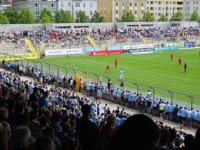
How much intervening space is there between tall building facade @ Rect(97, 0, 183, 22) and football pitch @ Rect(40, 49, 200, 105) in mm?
71735

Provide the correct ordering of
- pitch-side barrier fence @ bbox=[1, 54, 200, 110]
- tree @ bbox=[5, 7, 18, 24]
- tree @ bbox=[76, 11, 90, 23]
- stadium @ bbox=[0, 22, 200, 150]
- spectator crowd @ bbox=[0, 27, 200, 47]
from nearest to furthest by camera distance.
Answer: stadium @ bbox=[0, 22, 200, 150] → pitch-side barrier fence @ bbox=[1, 54, 200, 110] → spectator crowd @ bbox=[0, 27, 200, 47] → tree @ bbox=[5, 7, 18, 24] → tree @ bbox=[76, 11, 90, 23]

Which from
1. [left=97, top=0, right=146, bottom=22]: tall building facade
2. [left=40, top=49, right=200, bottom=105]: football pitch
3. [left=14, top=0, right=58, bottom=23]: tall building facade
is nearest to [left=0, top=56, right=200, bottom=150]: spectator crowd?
[left=40, top=49, right=200, bottom=105]: football pitch

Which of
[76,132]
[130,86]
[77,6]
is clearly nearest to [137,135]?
[76,132]

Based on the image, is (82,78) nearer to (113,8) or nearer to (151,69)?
(151,69)

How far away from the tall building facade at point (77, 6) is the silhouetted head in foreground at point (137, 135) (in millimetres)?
121929

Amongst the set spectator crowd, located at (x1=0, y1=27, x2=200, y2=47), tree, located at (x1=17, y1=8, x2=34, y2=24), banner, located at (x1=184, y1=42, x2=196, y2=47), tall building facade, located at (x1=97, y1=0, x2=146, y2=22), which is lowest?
banner, located at (x1=184, y1=42, x2=196, y2=47)

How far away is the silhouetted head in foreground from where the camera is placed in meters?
2.99

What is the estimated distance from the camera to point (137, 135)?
3.00m

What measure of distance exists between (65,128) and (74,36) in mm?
63416

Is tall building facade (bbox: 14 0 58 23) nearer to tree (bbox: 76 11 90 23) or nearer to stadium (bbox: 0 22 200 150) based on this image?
tree (bbox: 76 11 90 23)

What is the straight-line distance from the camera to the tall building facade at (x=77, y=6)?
122312mm

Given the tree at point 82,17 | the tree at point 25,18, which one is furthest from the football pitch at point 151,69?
the tree at point 82,17

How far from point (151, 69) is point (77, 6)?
8443cm

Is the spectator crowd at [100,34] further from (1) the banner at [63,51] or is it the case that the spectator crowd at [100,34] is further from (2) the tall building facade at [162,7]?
(2) the tall building facade at [162,7]
